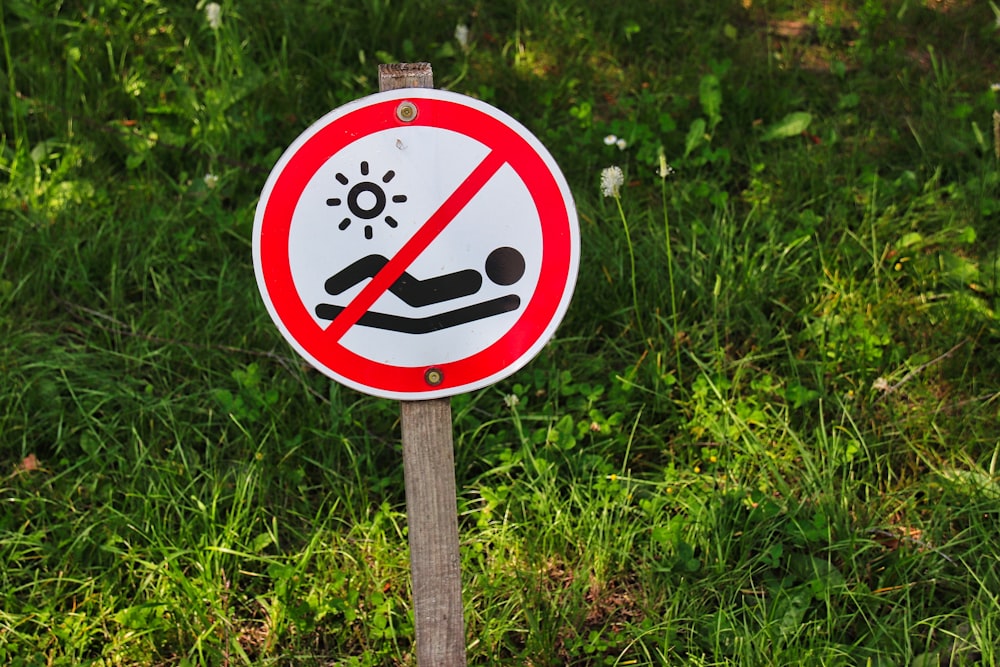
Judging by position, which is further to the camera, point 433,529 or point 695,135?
point 695,135

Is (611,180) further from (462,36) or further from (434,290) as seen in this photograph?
(462,36)

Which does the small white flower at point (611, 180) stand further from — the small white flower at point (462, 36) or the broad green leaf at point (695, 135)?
the small white flower at point (462, 36)

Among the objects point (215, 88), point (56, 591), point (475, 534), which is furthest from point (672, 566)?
point (215, 88)

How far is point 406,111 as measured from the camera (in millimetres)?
1433

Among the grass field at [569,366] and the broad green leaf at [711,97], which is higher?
the broad green leaf at [711,97]

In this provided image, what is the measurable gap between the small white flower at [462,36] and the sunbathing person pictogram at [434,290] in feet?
8.05

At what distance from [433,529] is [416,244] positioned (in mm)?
512

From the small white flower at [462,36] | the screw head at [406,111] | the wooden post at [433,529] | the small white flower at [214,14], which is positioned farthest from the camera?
A: the small white flower at [462,36]

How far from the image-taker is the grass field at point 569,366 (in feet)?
7.04

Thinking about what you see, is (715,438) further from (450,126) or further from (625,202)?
(450,126)

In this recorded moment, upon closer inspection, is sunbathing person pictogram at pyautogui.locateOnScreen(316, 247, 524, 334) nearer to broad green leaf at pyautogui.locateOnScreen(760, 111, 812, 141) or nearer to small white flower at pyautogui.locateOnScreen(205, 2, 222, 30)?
broad green leaf at pyautogui.locateOnScreen(760, 111, 812, 141)

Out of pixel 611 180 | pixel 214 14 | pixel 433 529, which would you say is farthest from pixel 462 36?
pixel 433 529

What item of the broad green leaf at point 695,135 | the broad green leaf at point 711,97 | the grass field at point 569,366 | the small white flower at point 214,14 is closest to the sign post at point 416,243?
the grass field at point 569,366

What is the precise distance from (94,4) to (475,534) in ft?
9.43
